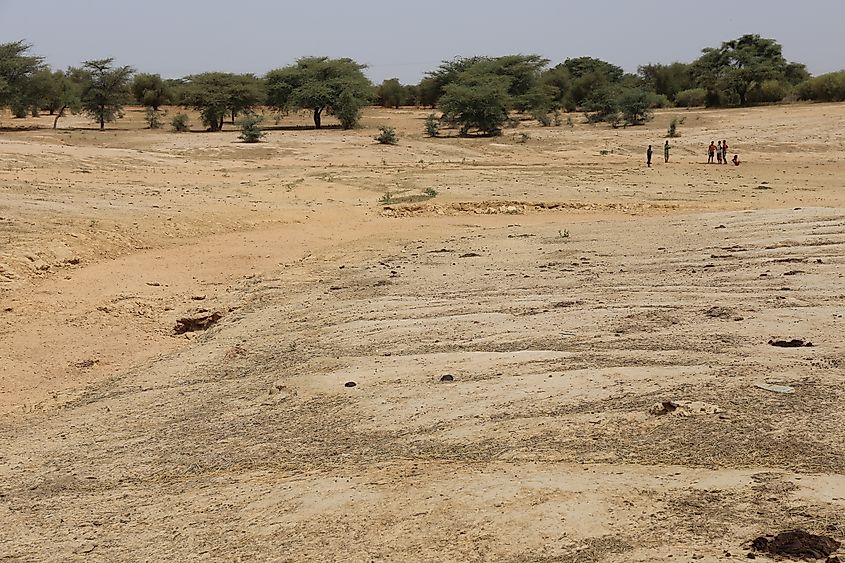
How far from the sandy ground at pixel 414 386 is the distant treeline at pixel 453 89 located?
1078 inches

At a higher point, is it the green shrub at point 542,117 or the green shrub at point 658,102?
the green shrub at point 658,102

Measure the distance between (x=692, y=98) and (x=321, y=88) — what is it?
77.9 feet

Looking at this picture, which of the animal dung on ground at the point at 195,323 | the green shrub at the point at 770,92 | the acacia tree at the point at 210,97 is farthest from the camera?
the green shrub at the point at 770,92

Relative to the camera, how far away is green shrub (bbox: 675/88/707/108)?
54.9 m

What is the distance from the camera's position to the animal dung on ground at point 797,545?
3.77 meters

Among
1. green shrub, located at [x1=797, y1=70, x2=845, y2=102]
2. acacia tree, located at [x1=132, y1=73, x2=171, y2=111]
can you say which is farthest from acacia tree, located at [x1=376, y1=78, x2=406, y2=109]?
green shrub, located at [x1=797, y1=70, x2=845, y2=102]

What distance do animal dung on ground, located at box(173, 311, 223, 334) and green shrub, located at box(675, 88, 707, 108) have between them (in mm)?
49590

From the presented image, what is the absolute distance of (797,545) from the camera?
382 centimetres

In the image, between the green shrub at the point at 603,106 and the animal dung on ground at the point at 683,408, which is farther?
the green shrub at the point at 603,106

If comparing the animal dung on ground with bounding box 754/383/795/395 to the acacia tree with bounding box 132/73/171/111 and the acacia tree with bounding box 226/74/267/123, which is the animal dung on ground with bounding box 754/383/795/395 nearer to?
the acacia tree with bounding box 226/74/267/123

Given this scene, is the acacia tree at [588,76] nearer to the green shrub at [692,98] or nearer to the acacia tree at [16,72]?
the green shrub at [692,98]

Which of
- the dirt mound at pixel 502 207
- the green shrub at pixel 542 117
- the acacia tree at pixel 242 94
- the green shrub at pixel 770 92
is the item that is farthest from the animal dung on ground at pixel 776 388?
the green shrub at pixel 770 92

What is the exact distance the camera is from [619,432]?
5289 mm

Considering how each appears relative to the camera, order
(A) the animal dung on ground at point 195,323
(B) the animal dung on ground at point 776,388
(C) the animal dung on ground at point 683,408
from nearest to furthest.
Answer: (C) the animal dung on ground at point 683,408, (B) the animal dung on ground at point 776,388, (A) the animal dung on ground at point 195,323
